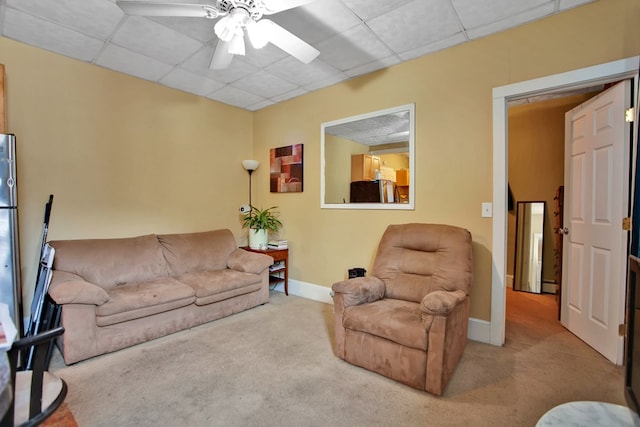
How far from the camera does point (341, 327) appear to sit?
228 cm

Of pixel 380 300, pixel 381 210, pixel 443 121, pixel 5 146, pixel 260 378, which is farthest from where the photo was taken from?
pixel 381 210

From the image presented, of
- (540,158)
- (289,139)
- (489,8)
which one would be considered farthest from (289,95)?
(540,158)

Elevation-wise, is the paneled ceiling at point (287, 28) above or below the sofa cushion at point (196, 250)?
above

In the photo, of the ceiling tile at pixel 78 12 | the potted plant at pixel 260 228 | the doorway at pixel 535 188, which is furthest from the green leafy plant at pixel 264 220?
the doorway at pixel 535 188

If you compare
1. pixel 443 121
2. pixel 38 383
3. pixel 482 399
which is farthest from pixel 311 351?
pixel 443 121

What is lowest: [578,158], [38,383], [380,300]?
[380,300]

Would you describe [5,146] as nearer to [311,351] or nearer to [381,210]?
[311,351]

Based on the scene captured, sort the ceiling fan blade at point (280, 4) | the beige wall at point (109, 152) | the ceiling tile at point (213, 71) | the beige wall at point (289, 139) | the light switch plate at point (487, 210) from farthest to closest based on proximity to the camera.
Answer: the ceiling tile at point (213, 71) < the beige wall at point (109, 152) < the light switch plate at point (487, 210) < the beige wall at point (289, 139) < the ceiling fan blade at point (280, 4)

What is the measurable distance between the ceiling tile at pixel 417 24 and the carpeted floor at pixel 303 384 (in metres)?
2.65

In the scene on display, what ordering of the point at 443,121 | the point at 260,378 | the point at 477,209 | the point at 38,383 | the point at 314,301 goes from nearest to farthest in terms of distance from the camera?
the point at 38,383 → the point at 260,378 → the point at 477,209 → the point at 443,121 → the point at 314,301

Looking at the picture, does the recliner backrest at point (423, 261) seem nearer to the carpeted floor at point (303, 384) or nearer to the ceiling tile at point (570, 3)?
the carpeted floor at point (303, 384)

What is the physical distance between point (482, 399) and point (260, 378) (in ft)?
4.69

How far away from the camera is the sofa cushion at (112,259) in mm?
2736

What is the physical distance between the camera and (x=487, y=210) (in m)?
2.59
